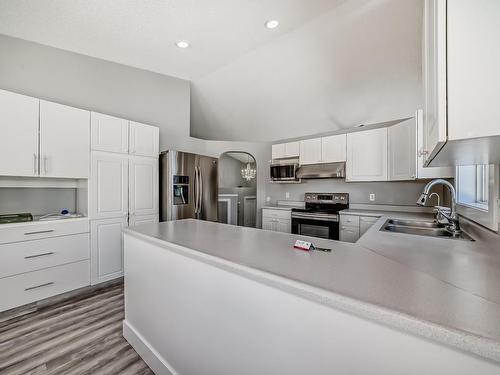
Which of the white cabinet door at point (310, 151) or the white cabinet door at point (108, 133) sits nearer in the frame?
the white cabinet door at point (108, 133)

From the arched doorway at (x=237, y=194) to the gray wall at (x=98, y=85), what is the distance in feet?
4.89

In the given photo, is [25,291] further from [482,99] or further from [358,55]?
[358,55]

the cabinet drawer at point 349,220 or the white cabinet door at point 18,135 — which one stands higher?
the white cabinet door at point 18,135

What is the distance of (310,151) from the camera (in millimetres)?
4172

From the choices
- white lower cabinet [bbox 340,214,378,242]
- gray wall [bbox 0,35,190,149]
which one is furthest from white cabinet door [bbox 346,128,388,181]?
gray wall [bbox 0,35,190,149]

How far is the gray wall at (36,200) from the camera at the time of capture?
2.64 metres

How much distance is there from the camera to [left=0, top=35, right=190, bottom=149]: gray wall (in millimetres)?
2754

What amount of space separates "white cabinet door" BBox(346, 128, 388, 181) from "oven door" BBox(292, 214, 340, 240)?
2.55ft

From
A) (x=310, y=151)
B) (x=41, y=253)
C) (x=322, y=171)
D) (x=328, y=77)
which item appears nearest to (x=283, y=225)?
(x=322, y=171)

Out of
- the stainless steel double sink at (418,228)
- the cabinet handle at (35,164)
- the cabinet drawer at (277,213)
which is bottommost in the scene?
the cabinet drawer at (277,213)

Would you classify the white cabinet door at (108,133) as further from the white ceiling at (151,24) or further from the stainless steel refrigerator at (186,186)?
the white ceiling at (151,24)

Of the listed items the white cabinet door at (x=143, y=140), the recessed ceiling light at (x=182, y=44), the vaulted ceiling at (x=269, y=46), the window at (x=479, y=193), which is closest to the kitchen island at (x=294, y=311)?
the window at (x=479, y=193)

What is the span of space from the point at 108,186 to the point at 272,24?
273 cm

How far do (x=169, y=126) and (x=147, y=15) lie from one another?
71.3 inches
